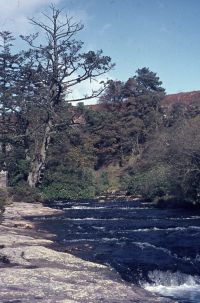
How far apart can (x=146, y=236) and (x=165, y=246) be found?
2.30m

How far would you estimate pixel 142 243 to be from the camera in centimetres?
1858

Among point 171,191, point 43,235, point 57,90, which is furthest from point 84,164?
point 43,235

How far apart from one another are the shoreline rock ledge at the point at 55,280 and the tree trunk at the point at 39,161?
22319 mm

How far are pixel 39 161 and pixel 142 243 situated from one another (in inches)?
848

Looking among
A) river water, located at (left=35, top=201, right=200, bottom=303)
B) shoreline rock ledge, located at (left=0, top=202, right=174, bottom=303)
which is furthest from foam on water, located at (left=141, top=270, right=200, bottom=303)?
shoreline rock ledge, located at (left=0, top=202, right=174, bottom=303)

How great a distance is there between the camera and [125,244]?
60.1ft

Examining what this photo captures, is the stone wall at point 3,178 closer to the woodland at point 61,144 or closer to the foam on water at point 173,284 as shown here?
the woodland at point 61,144

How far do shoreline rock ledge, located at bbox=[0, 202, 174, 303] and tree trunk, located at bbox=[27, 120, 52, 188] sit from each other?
2232 centimetres

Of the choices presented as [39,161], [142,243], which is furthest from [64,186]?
[142,243]

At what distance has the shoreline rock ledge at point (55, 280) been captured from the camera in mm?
11172

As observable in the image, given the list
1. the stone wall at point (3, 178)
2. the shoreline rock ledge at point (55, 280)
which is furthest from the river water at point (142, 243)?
the stone wall at point (3, 178)

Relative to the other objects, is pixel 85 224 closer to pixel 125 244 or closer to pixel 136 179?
pixel 125 244

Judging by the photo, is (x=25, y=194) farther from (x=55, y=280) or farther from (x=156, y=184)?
(x=55, y=280)

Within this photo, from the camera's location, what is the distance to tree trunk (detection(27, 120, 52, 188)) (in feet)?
128
